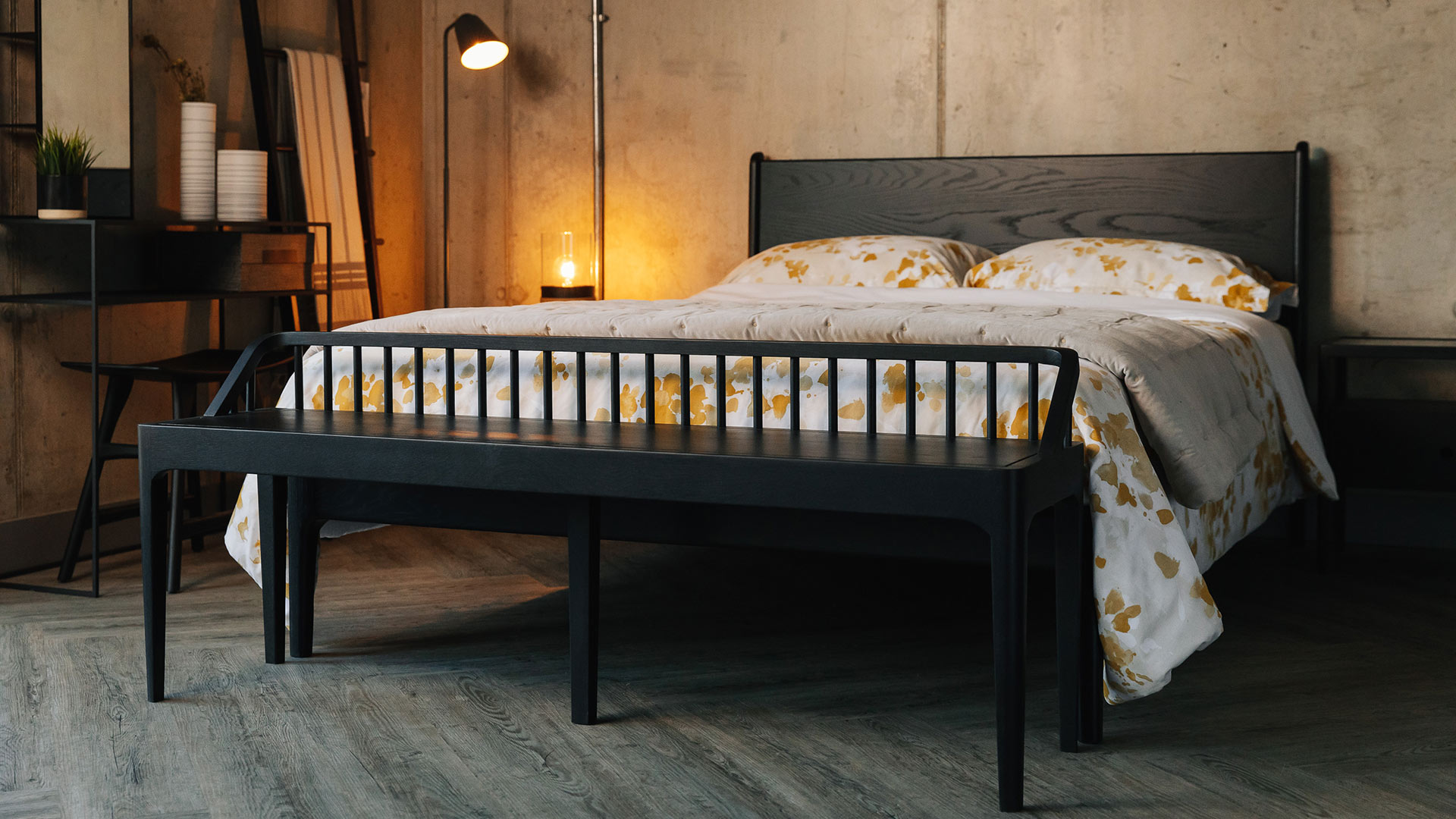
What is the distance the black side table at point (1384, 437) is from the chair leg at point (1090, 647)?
1.62 m

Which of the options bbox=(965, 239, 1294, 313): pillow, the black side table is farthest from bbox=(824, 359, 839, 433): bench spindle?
the black side table

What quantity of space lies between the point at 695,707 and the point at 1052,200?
238cm

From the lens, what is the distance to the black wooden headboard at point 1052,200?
374 centimetres

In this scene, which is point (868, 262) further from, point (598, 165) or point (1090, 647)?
point (1090, 647)

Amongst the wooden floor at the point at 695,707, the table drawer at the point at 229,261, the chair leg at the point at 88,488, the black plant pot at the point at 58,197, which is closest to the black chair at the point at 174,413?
the chair leg at the point at 88,488

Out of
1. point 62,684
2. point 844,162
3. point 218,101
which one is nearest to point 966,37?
point 844,162

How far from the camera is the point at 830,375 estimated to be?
2121mm

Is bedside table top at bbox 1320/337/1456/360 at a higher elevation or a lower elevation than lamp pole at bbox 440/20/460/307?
lower

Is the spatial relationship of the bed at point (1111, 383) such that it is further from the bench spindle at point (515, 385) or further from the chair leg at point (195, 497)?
the chair leg at point (195, 497)

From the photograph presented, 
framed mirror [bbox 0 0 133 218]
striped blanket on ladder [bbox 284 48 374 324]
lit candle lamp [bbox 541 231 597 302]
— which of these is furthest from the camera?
lit candle lamp [bbox 541 231 597 302]

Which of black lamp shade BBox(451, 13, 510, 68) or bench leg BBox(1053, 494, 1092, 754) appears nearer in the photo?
bench leg BBox(1053, 494, 1092, 754)

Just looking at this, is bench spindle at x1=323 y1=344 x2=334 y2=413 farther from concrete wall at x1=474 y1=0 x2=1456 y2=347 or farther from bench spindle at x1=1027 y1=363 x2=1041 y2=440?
concrete wall at x1=474 y1=0 x2=1456 y2=347

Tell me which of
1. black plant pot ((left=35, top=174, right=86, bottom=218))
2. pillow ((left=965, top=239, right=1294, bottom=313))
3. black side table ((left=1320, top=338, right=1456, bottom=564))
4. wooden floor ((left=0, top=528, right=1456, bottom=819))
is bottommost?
wooden floor ((left=0, top=528, right=1456, bottom=819))

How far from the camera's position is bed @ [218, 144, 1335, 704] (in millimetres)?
1965
